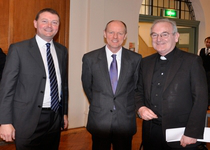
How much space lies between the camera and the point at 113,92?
2623mm

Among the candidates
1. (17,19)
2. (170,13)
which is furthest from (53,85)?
(170,13)

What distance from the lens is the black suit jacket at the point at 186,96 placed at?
209 cm

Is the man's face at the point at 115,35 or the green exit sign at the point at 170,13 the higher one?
the green exit sign at the point at 170,13

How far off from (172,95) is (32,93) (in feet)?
4.26

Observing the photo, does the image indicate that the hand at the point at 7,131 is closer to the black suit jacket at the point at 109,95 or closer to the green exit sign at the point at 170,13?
the black suit jacket at the point at 109,95

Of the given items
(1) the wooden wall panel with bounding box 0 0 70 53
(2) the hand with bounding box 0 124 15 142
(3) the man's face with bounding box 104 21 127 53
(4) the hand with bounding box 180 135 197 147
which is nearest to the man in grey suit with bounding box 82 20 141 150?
(3) the man's face with bounding box 104 21 127 53

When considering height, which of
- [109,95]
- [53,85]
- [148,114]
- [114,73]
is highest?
[114,73]

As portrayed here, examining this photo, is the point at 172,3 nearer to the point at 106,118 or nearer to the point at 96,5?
the point at 96,5

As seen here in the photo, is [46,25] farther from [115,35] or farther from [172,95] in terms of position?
[172,95]

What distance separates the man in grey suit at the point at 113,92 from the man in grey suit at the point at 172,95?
31 cm

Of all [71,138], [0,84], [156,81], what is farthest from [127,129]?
[71,138]

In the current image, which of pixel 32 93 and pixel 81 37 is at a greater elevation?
pixel 81 37

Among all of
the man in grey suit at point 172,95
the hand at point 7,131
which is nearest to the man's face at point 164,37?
the man in grey suit at point 172,95

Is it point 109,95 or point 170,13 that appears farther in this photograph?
point 170,13
